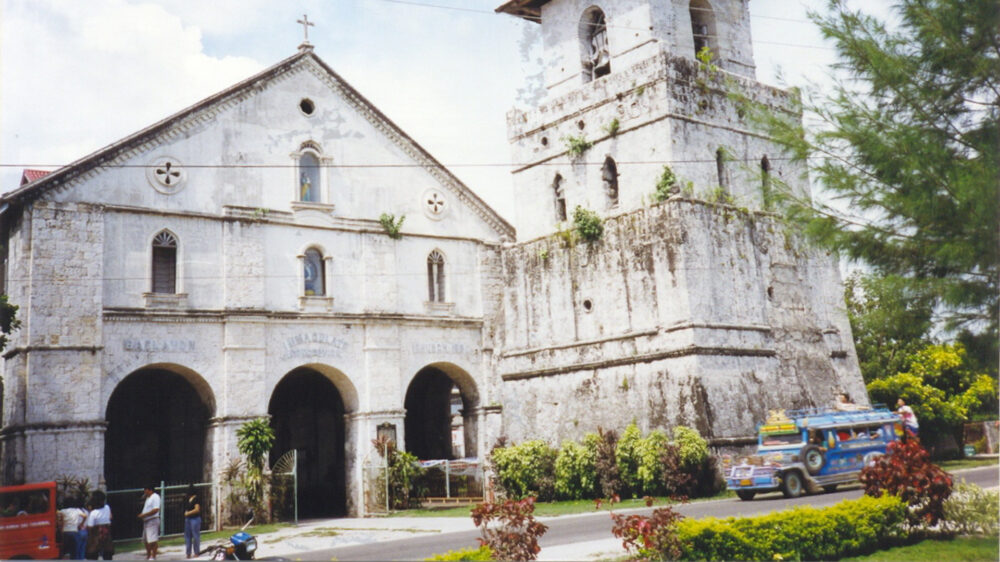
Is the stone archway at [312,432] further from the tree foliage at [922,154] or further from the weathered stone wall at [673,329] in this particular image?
the tree foliage at [922,154]

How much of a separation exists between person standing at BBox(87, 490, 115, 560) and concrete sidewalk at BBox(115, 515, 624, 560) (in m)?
1.14

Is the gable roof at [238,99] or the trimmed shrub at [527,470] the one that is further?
the trimmed shrub at [527,470]

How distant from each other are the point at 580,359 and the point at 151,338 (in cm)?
1055

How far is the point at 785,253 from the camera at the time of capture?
22.3m

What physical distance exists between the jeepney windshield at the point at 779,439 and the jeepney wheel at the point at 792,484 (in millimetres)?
618

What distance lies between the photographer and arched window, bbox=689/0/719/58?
23016mm

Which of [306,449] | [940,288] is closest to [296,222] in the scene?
[306,449]

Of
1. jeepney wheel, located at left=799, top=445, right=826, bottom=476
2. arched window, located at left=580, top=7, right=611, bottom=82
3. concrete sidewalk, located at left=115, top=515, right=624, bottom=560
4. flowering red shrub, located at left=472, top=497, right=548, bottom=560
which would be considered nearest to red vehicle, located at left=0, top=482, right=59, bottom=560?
Answer: concrete sidewalk, located at left=115, top=515, right=624, bottom=560

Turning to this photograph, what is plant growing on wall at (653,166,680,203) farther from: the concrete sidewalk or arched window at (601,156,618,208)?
the concrete sidewalk

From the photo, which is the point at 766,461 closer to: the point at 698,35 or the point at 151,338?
the point at 698,35

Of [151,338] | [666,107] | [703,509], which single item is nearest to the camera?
[703,509]

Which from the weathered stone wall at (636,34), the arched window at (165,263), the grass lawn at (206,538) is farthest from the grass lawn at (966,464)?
the arched window at (165,263)

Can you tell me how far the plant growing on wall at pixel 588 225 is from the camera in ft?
73.1

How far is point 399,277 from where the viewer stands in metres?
23.4
